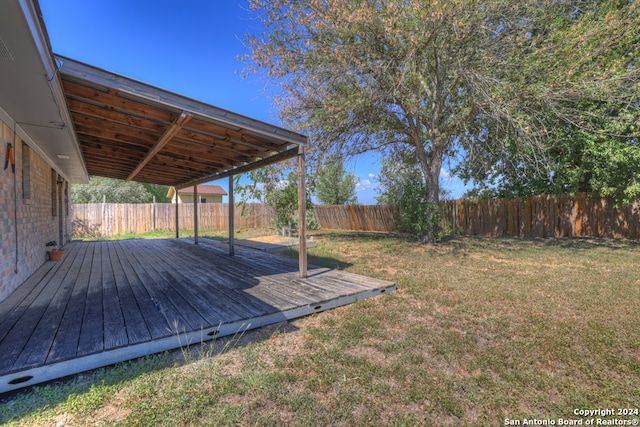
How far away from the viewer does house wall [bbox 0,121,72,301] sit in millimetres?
→ 3283

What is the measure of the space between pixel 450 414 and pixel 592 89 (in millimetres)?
7032

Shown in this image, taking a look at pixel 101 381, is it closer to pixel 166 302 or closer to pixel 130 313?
pixel 130 313

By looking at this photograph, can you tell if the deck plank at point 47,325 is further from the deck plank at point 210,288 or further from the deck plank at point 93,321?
the deck plank at point 210,288

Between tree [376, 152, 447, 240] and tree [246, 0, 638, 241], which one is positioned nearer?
tree [246, 0, 638, 241]

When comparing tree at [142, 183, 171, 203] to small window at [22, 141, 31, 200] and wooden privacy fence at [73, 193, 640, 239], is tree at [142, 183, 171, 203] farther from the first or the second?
small window at [22, 141, 31, 200]

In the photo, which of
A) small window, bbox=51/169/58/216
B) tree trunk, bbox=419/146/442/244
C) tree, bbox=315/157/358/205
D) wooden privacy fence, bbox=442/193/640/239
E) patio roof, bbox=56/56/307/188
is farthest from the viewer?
tree, bbox=315/157/358/205

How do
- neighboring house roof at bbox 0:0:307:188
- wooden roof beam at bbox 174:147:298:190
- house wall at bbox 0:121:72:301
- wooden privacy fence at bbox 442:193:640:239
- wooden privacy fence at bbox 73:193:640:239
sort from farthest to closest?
wooden privacy fence at bbox 73:193:640:239, wooden privacy fence at bbox 442:193:640:239, wooden roof beam at bbox 174:147:298:190, house wall at bbox 0:121:72:301, neighboring house roof at bbox 0:0:307:188

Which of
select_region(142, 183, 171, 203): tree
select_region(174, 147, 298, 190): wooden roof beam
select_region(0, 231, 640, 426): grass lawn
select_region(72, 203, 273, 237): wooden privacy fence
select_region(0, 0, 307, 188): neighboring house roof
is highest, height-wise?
select_region(142, 183, 171, 203): tree

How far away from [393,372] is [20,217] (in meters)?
5.26

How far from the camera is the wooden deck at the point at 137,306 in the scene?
6.82 feet

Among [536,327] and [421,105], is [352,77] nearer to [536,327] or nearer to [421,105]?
[421,105]

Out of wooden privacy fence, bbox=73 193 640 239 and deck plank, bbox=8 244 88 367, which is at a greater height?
wooden privacy fence, bbox=73 193 640 239

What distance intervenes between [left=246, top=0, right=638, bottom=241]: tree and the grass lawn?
13.4ft

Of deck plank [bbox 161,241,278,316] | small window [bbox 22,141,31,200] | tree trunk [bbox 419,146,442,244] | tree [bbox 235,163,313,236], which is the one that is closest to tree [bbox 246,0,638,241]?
tree trunk [bbox 419,146,442,244]
